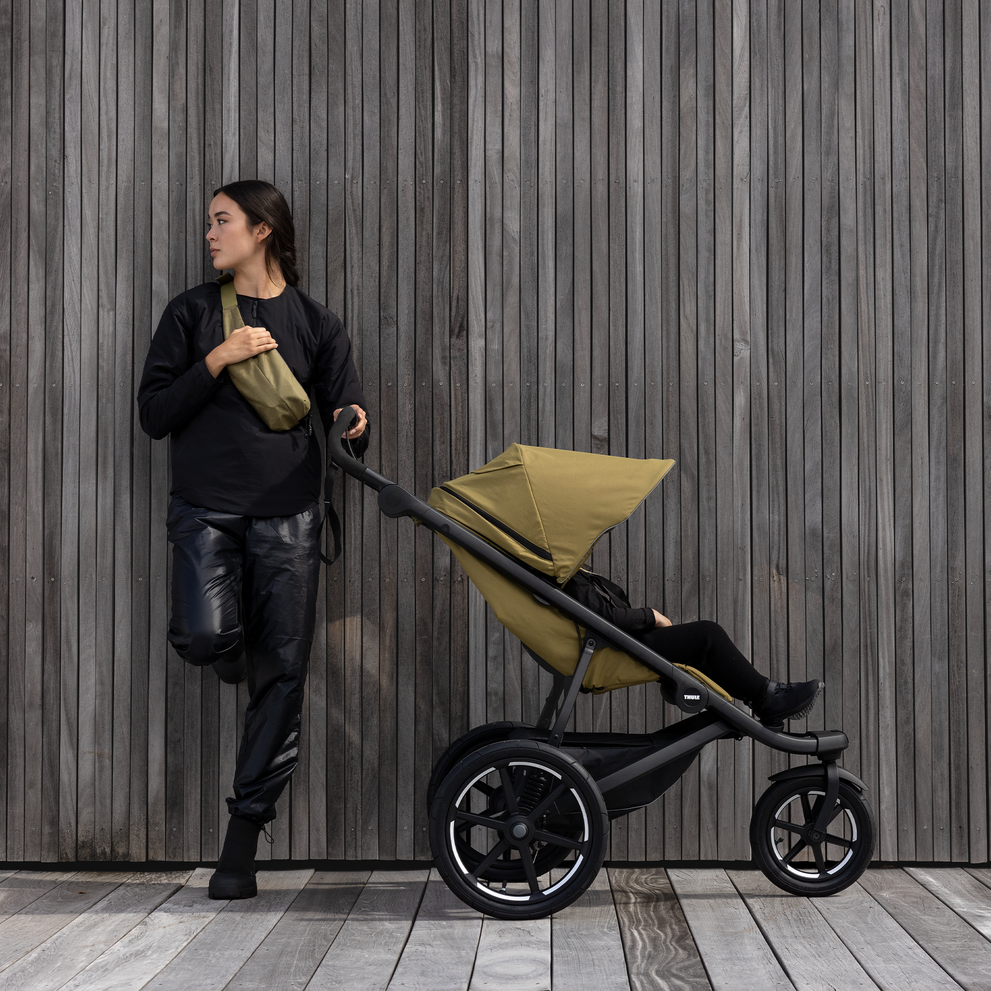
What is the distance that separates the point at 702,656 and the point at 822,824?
0.63 m

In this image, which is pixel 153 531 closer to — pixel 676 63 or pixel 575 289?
pixel 575 289

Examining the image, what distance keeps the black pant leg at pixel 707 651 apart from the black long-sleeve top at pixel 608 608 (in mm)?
39

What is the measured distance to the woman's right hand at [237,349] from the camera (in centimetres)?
273

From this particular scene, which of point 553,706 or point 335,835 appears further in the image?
point 335,835

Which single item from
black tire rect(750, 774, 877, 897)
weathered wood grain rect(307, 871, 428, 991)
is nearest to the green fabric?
weathered wood grain rect(307, 871, 428, 991)

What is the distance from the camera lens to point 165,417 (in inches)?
110

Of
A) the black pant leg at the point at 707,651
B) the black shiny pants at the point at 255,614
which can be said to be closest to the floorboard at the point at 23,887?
the black shiny pants at the point at 255,614

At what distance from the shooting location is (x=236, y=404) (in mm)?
2832

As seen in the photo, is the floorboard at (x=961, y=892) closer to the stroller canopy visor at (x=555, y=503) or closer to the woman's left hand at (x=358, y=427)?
the stroller canopy visor at (x=555, y=503)

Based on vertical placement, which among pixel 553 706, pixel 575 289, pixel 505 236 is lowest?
pixel 553 706

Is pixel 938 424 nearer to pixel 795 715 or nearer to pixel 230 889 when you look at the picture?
pixel 795 715

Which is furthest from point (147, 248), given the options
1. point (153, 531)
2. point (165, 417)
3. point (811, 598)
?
point (811, 598)

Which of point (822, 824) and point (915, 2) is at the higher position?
point (915, 2)

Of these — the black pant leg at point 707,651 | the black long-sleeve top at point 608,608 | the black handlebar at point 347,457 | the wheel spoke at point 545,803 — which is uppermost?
the black handlebar at point 347,457
